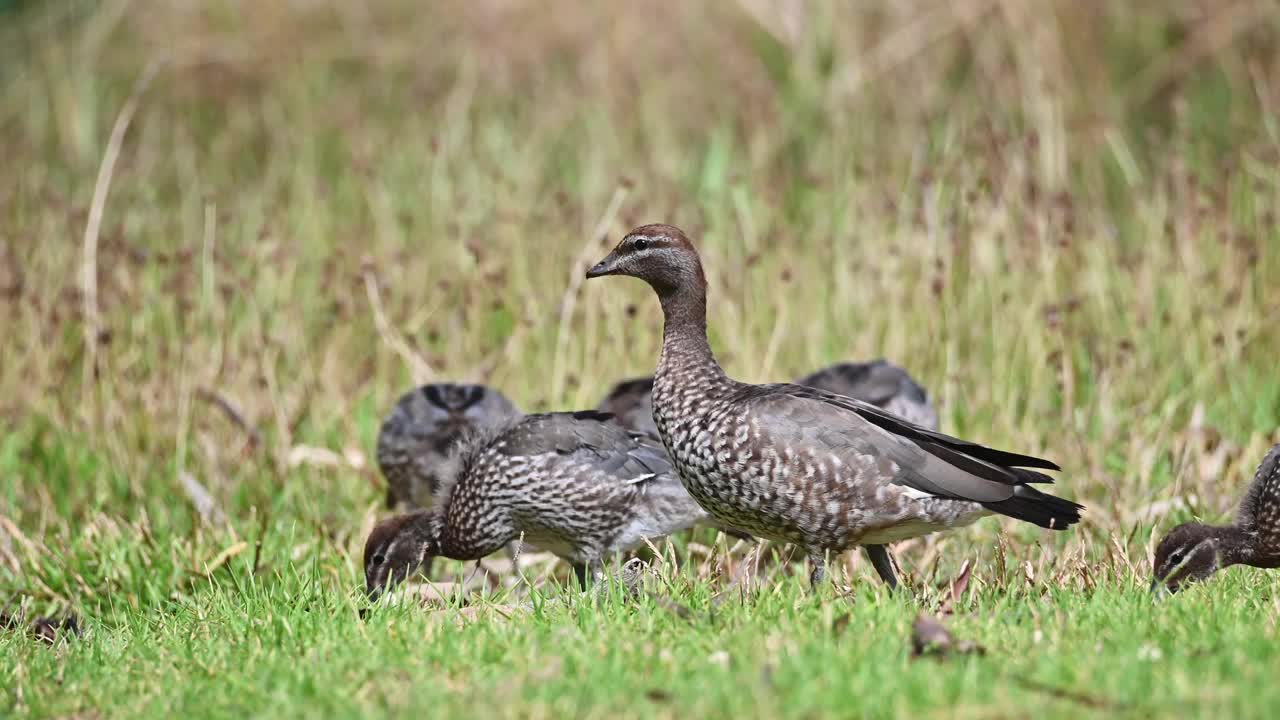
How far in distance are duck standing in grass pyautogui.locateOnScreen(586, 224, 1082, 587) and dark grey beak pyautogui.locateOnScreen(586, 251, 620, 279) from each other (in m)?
0.66

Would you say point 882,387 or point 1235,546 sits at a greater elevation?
point 882,387

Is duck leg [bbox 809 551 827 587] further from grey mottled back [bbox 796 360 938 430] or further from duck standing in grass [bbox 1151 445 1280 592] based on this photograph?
grey mottled back [bbox 796 360 938 430]

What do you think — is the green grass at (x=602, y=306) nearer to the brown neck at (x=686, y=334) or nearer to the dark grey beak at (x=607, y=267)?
the brown neck at (x=686, y=334)

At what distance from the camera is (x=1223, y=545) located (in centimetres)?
570

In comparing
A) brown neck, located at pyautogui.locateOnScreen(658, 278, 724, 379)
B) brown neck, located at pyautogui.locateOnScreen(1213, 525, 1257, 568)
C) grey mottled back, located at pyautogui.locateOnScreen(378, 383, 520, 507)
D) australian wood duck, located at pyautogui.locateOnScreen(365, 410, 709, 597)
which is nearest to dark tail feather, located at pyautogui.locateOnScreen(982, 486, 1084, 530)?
brown neck, located at pyautogui.locateOnScreen(1213, 525, 1257, 568)

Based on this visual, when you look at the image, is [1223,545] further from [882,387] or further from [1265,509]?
[882,387]

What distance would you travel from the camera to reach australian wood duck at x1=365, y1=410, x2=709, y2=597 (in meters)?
6.44

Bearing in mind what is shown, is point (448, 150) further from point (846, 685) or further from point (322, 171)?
point (846, 685)

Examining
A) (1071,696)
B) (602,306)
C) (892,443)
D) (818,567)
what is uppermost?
(602,306)

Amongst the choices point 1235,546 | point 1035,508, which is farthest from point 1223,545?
point 1035,508

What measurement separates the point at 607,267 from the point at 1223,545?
242 cm

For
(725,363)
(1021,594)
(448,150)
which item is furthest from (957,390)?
(448,150)

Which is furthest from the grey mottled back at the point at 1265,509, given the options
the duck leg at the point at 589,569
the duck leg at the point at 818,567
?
the duck leg at the point at 589,569

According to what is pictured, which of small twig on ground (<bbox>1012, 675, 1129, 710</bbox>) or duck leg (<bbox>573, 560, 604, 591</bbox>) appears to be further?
duck leg (<bbox>573, 560, 604, 591</bbox>)
